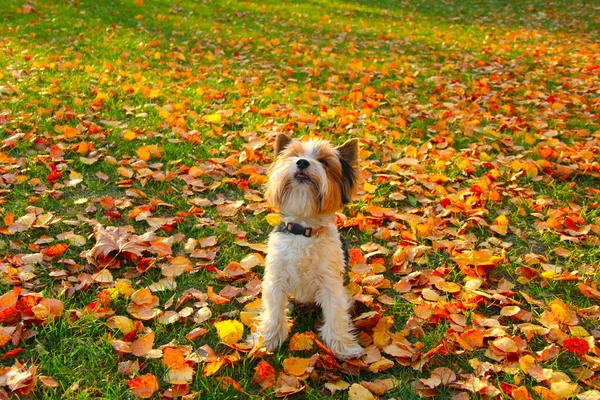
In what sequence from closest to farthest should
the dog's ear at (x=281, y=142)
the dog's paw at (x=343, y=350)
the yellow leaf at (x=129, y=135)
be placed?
the dog's paw at (x=343, y=350) < the dog's ear at (x=281, y=142) < the yellow leaf at (x=129, y=135)

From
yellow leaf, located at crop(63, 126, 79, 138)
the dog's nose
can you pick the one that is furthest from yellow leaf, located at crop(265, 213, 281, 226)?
yellow leaf, located at crop(63, 126, 79, 138)

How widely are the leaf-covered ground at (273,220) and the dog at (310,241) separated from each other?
19 cm

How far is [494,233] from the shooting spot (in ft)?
15.0

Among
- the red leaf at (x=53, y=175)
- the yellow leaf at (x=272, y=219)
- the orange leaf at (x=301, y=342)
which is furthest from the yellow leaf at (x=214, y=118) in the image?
the orange leaf at (x=301, y=342)

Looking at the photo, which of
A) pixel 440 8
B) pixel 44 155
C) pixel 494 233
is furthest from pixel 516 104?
pixel 440 8

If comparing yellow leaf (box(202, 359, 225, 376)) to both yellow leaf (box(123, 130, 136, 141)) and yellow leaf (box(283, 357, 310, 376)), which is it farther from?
yellow leaf (box(123, 130, 136, 141))

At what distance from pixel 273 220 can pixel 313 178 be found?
1.63 meters

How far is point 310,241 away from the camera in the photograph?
323 cm

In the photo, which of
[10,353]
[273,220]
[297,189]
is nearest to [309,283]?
[297,189]

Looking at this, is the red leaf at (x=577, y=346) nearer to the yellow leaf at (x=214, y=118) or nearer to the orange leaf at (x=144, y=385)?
the orange leaf at (x=144, y=385)

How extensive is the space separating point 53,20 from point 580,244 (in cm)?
1162

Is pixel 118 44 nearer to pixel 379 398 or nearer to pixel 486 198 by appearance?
pixel 486 198

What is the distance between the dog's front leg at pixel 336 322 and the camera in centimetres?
321

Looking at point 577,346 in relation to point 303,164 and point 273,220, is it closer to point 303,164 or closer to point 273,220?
point 303,164
